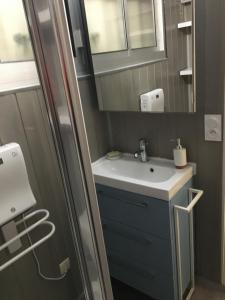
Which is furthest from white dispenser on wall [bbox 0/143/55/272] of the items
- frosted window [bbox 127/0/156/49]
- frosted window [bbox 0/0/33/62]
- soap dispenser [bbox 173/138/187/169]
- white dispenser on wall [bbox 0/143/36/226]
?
frosted window [bbox 127/0/156/49]

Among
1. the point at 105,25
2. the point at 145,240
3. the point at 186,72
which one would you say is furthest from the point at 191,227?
the point at 105,25

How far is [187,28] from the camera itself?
4.02ft

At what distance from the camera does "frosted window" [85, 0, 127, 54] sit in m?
1.50

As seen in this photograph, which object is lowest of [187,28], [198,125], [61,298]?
[61,298]

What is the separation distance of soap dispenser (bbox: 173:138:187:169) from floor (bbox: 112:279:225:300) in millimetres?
837

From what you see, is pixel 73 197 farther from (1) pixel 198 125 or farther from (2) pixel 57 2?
(1) pixel 198 125

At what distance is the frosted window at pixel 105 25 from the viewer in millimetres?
1496

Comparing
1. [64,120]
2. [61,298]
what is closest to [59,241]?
[61,298]

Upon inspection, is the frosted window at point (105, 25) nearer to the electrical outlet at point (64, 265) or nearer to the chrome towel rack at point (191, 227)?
the chrome towel rack at point (191, 227)

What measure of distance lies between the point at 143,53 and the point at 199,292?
4.95ft

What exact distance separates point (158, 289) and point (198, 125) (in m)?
0.97

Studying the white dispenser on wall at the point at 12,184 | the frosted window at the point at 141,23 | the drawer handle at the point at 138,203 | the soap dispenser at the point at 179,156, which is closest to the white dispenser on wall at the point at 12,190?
the white dispenser on wall at the point at 12,184

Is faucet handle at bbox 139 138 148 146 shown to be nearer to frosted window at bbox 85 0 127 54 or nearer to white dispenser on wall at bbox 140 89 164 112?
white dispenser on wall at bbox 140 89 164 112

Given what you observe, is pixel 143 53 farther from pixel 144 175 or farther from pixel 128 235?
pixel 128 235
